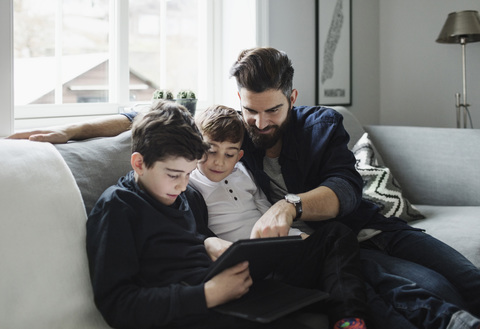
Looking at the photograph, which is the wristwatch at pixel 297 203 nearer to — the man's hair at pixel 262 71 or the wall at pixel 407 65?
the man's hair at pixel 262 71

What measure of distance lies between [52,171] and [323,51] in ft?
8.18

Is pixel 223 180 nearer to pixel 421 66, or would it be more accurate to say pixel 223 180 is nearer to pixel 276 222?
pixel 276 222

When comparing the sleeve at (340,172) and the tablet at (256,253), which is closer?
the tablet at (256,253)

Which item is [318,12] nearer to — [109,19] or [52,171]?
[109,19]

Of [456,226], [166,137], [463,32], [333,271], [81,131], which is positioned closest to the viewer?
[166,137]

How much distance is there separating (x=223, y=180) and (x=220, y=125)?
201 millimetres

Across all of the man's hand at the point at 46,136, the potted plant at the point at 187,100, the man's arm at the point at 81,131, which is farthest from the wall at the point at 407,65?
the man's hand at the point at 46,136

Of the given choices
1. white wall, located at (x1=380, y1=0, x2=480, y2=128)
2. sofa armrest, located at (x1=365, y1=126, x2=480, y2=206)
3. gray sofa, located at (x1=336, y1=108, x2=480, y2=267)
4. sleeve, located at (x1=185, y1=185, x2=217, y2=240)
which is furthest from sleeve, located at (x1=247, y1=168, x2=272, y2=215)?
white wall, located at (x1=380, y1=0, x2=480, y2=128)

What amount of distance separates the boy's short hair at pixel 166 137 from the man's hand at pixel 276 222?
0.28 meters

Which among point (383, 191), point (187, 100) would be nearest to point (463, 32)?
point (383, 191)

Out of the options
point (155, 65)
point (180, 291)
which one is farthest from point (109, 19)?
point (180, 291)

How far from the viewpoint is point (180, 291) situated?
125 centimetres

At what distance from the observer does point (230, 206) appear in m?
1.72

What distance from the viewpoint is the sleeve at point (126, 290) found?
1.21m
